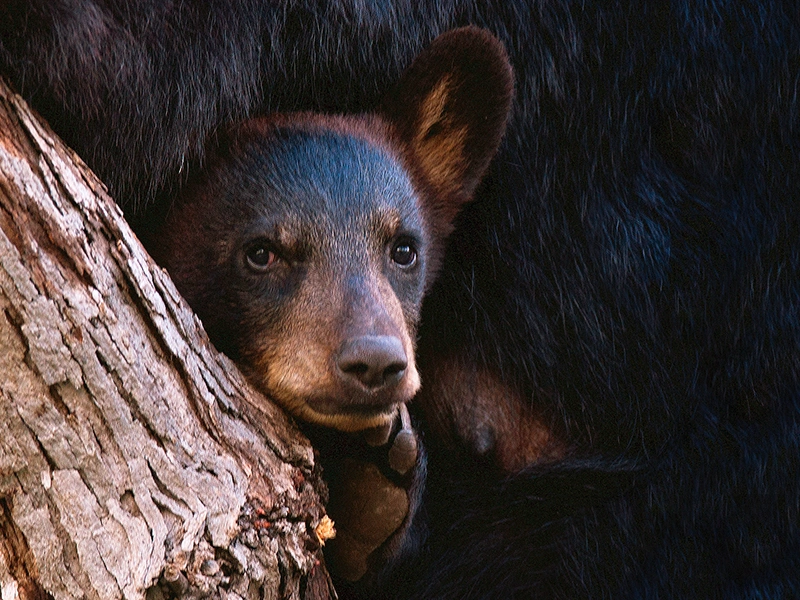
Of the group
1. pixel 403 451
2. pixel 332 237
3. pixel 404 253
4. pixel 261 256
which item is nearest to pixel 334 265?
pixel 332 237

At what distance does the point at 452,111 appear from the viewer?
327 centimetres

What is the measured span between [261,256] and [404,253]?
439 millimetres

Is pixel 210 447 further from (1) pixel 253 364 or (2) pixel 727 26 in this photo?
(2) pixel 727 26

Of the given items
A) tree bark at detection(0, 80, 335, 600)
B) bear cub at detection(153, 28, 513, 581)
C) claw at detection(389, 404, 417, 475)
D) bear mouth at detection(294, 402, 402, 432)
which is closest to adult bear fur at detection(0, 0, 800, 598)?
bear cub at detection(153, 28, 513, 581)

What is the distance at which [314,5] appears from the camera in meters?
2.99

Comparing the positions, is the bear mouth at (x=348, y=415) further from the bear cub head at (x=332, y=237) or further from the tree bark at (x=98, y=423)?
the tree bark at (x=98, y=423)

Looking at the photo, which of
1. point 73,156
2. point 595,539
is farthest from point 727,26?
point 73,156

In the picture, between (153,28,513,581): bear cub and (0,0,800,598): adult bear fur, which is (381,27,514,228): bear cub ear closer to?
(153,28,513,581): bear cub

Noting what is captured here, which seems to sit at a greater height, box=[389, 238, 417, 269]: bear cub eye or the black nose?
the black nose

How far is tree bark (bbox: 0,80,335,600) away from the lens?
1.96m

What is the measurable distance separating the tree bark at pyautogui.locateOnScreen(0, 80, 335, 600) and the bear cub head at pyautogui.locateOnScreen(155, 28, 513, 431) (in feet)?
1.30

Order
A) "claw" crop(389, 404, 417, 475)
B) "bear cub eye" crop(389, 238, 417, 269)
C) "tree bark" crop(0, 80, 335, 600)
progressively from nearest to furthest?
"tree bark" crop(0, 80, 335, 600) → "claw" crop(389, 404, 417, 475) → "bear cub eye" crop(389, 238, 417, 269)

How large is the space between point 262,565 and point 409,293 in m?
1.02

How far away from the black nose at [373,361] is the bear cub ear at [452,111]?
82 cm
